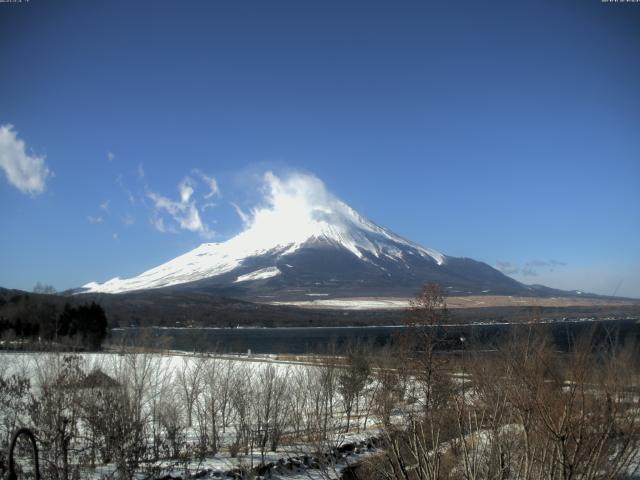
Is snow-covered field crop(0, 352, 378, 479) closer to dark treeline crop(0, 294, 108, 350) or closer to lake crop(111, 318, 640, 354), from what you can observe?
lake crop(111, 318, 640, 354)

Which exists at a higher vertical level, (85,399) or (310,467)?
(85,399)

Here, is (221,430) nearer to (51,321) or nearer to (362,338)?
(51,321)

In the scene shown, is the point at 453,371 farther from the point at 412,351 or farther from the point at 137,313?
the point at 137,313

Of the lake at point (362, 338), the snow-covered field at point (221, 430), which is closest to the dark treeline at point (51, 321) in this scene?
the lake at point (362, 338)

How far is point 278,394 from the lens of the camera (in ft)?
80.1

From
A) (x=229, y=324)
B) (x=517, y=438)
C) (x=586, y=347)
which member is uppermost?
(x=586, y=347)

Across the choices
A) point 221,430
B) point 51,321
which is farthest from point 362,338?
point 221,430

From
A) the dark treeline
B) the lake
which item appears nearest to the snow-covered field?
the lake

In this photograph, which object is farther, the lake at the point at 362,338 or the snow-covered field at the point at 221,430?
the snow-covered field at the point at 221,430

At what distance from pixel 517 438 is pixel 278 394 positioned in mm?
17334

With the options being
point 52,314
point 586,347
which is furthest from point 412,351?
point 52,314

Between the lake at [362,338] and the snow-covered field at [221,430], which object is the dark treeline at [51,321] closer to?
the lake at [362,338]

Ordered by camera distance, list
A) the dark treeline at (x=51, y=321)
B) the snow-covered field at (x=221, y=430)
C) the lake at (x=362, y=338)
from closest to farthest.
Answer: the lake at (x=362, y=338) → the snow-covered field at (x=221, y=430) → the dark treeline at (x=51, y=321)

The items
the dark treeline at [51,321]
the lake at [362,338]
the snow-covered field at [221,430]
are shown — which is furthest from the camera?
the dark treeline at [51,321]
